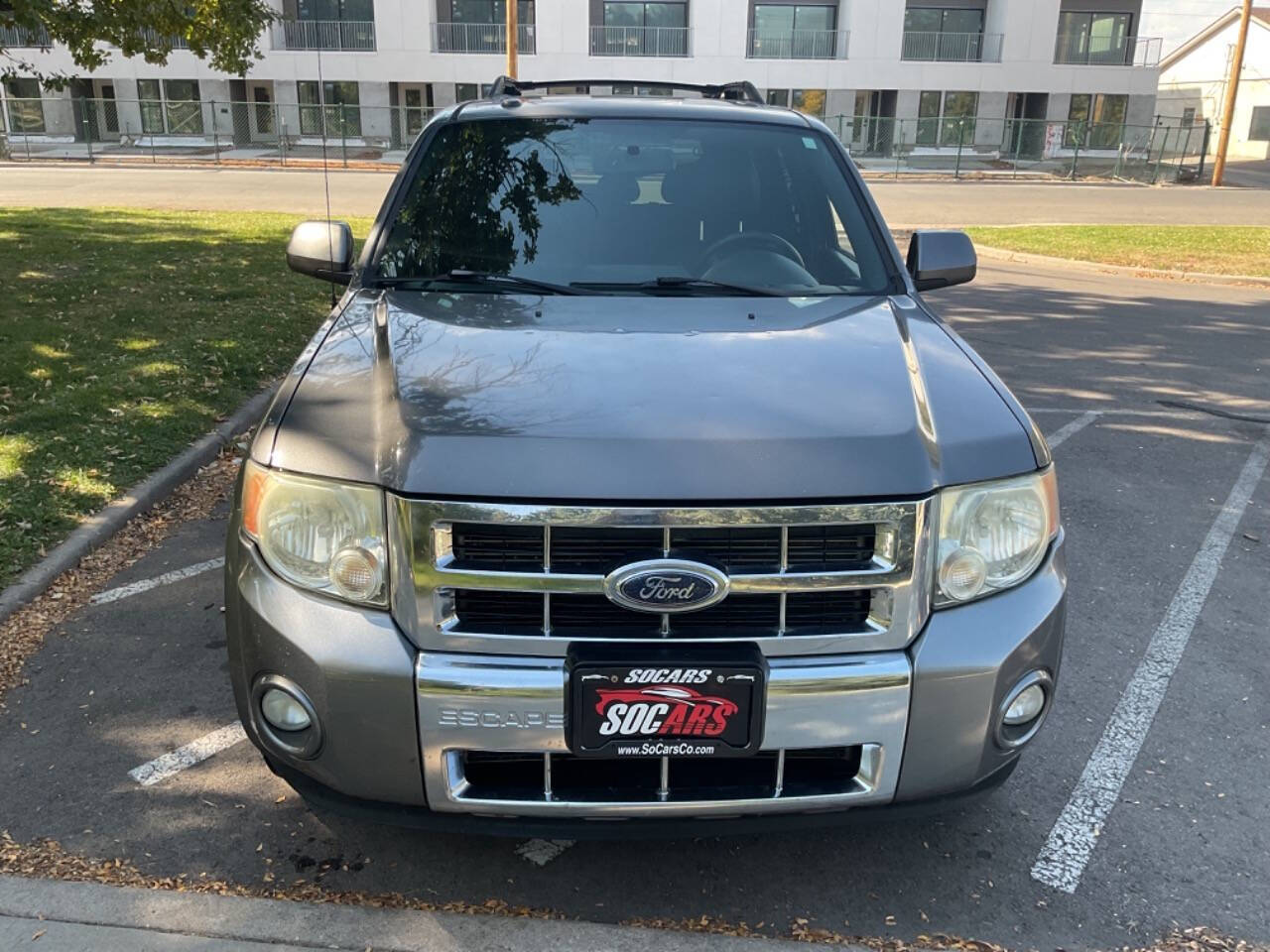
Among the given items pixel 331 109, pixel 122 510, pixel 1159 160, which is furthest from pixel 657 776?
pixel 331 109

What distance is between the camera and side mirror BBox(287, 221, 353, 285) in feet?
12.3

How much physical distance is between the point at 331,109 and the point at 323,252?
38401 millimetres

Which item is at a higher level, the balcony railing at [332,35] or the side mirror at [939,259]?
the balcony railing at [332,35]

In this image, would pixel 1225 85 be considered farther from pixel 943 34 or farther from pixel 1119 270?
pixel 1119 270

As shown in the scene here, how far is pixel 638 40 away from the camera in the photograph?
4241cm

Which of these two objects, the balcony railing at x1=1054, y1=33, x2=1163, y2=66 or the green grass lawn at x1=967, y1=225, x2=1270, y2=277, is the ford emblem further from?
the balcony railing at x1=1054, y1=33, x2=1163, y2=66

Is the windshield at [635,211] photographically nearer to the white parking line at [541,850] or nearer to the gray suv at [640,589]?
the gray suv at [640,589]

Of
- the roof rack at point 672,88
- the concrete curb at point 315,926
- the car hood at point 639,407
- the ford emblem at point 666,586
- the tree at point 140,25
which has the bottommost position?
the concrete curb at point 315,926

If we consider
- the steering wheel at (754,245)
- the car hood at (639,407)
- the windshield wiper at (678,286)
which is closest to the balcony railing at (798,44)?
the steering wheel at (754,245)

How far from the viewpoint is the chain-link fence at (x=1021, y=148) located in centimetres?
3512

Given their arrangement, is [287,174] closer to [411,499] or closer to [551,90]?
[551,90]

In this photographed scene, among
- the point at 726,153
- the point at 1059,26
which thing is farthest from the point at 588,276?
the point at 1059,26

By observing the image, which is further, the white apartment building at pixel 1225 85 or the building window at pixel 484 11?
the white apartment building at pixel 1225 85

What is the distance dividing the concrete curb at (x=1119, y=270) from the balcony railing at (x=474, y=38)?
31.3 meters
